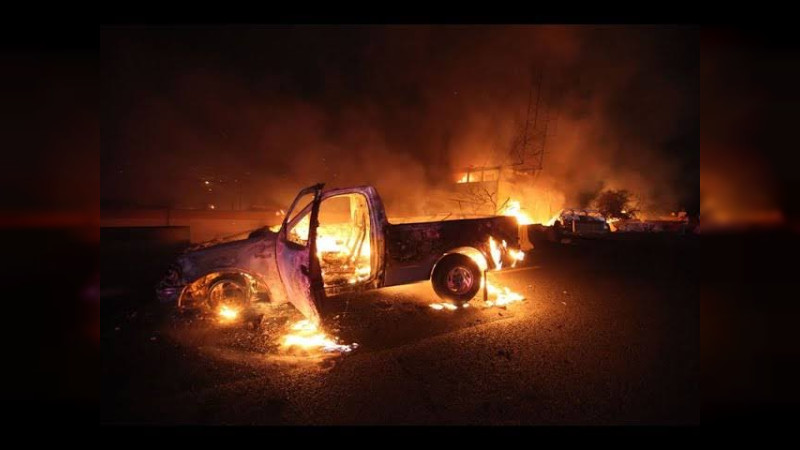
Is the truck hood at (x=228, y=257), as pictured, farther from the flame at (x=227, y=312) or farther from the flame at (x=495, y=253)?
the flame at (x=495, y=253)

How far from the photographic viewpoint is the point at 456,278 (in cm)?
468

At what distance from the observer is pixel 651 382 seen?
2.47 m

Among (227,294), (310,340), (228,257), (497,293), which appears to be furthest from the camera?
(497,293)

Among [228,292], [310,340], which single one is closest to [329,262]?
[228,292]

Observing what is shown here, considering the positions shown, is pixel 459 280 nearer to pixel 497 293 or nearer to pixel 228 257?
pixel 497 293

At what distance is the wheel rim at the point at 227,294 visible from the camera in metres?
4.07

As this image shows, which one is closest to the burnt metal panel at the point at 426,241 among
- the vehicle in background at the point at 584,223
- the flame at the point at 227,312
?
the flame at the point at 227,312

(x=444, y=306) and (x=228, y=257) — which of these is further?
(x=444, y=306)

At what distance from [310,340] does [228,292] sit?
1523 millimetres

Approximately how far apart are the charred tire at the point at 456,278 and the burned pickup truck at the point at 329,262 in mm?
15

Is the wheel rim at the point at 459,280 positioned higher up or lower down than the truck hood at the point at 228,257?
lower down

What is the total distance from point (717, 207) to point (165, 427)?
145 inches

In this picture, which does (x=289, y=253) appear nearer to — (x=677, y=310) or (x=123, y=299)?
(x=123, y=299)

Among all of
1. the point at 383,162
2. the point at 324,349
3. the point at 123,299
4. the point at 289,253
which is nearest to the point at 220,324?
the point at 289,253
